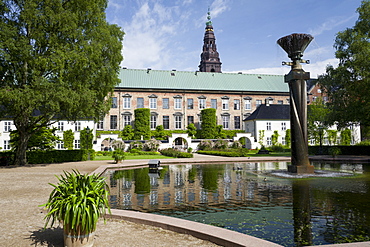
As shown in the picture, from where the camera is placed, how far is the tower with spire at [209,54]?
290 feet

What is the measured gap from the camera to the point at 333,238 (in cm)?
558

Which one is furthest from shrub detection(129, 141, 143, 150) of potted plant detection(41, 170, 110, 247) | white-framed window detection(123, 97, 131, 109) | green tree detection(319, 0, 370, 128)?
potted plant detection(41, 170, 110, 247)

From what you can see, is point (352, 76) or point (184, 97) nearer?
point (352, 76)

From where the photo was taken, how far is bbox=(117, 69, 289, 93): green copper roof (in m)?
57.2

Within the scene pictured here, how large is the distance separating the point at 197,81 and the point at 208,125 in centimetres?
1190

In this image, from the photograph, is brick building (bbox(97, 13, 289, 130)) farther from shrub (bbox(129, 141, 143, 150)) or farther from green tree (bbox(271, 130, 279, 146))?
shrub (bbox(129, 141, 143, 150))

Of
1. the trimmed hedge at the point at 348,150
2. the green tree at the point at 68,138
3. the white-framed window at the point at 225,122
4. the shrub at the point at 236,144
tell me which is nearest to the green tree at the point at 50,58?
the green tree at the point at 68,138

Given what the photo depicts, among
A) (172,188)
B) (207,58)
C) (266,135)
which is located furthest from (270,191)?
(207,58)

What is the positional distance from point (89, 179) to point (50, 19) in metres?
19.0

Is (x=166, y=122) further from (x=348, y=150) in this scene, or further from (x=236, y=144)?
(x=348, y=150)

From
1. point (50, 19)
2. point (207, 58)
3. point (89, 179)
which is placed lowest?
point (89, 179)

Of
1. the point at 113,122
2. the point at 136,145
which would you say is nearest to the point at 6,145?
the point at 113,122

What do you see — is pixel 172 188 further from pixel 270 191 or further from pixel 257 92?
pixel 257 92

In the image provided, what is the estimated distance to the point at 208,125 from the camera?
52.6 metres
